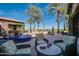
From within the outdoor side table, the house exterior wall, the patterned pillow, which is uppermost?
the house exterior wall

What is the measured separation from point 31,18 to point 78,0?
72 cm

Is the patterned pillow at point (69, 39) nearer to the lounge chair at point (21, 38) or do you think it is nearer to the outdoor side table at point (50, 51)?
the outdoor side table at point (50, 51)

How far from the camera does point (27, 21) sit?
385 cm

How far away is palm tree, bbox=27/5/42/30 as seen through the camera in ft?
12.5

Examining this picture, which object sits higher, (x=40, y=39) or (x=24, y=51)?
(x=40, y=39)

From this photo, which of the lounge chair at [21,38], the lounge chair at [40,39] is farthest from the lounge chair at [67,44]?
the lounge chair at [21,38]

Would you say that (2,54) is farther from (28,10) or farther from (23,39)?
(28,10)

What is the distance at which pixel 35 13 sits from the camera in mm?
3854

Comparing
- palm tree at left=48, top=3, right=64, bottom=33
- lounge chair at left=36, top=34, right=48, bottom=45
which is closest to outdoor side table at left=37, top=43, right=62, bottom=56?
lounge chair at left=36, top=34, right=48, bottom=45

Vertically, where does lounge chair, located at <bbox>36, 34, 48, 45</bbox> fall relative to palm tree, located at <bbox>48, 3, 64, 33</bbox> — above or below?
below

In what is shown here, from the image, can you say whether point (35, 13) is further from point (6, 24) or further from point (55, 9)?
point (6, 24)

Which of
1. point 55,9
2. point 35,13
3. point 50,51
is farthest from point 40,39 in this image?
point 55,9

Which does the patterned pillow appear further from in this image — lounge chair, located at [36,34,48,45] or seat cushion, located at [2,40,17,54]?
seat cushion, located at [2,40,17,54]

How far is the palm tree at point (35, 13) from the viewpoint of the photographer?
3811mm
